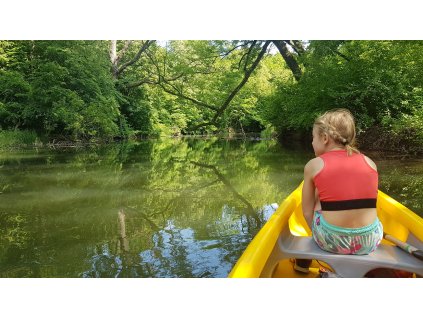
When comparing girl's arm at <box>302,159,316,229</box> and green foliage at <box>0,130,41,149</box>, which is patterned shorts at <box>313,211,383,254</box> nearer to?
girl's arm at <box>302,159,316,229</box>

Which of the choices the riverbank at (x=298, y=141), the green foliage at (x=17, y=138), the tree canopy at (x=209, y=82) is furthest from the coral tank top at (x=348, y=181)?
the green foliage at (x=17, y=138)

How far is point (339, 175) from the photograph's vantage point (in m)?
1.56

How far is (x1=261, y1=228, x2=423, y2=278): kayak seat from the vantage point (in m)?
1.63

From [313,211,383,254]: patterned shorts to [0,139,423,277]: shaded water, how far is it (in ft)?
2.91

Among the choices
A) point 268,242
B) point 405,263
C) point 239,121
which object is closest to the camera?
point 405,263

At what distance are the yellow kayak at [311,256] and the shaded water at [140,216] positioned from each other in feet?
1.75

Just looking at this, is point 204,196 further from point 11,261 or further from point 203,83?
point 203,83

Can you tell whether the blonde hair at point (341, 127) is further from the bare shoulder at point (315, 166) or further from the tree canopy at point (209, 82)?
the tree canopy at point (209, 82)

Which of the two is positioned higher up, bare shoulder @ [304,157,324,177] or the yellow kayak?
bare shoulder @ [304,157,324,177]

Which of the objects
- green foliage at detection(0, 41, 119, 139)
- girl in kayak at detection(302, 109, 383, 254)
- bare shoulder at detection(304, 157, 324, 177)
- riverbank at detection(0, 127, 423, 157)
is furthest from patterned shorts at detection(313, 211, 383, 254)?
green foliage at detection(0, 41, 119, 139)

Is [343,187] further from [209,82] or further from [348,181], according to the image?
[209,82]

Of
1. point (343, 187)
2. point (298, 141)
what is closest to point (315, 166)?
point (343, 187)

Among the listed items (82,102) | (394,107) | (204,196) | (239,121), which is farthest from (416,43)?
(239,121)
